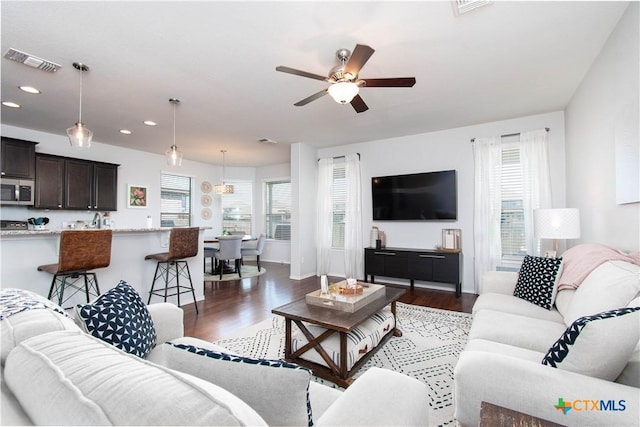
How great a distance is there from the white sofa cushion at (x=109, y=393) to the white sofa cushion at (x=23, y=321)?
140 mm

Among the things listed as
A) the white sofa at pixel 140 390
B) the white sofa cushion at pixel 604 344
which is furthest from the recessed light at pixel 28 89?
the white sofa cushion at pixel 604 344

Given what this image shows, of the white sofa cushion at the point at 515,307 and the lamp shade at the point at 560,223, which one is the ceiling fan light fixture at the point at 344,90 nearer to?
the white sofa cushion at the point at 515,307

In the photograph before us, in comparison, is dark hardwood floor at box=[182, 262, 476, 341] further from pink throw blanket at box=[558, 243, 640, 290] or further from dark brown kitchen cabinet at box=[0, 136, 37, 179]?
dark brown kitchen cabinet at box=[0, 136, 37, 179]

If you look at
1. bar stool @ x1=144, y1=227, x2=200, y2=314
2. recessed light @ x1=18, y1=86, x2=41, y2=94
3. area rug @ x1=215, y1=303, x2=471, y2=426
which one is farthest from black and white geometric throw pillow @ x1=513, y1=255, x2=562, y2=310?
recessed light @ x1=18, y1=86, x2=41, y2=94

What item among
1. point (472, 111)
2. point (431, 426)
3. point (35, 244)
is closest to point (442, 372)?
point (431, 426)

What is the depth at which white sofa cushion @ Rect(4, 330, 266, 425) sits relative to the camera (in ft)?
1.66

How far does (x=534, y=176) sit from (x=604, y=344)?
3794 mm

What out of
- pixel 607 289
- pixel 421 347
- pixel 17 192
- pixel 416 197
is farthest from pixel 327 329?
pixel 17 192

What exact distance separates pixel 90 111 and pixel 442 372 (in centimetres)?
514

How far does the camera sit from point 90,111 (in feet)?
13.0

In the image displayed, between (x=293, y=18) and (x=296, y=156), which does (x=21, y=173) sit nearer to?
(x=296, y=156)

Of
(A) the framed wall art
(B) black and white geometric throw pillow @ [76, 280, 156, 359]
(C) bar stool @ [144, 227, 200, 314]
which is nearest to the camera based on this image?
(B) black and white geometric throw pillow @ [76, 280, 156, 359]

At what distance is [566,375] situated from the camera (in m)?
1.14

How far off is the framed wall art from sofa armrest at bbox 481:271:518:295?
6517 millimetres
